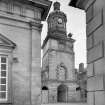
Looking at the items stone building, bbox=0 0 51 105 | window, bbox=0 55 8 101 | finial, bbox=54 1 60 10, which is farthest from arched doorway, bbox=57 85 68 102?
window, bbox=0 55 8 101

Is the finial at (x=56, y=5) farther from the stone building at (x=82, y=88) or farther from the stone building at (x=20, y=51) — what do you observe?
the stone building at (x=20, y=51)

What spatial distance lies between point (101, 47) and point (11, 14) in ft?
26.9

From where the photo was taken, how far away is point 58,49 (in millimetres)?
41062

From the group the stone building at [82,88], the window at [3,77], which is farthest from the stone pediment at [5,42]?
the stone building at [82,88]

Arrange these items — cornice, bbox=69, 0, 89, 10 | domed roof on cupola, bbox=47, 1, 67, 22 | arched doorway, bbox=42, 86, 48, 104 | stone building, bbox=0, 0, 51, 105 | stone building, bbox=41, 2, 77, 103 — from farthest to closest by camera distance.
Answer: domed roof on cupola, bbox=47, 1, 67, 22, stone building, bbox=41, 2, 77, 103, arched doorway, bbox=42, 86, 48, 104, stone building, bbox=0, 0, 51, 105, cornice, bbox=69, 0, 89, 10

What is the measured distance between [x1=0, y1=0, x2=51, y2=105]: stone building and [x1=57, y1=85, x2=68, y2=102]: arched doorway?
Result: 94.7 ft

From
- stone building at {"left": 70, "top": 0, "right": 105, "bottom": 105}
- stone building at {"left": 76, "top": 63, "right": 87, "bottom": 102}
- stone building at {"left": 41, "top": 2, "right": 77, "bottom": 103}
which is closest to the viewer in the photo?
stone building at {"left": 70, "top": 0, "right": 105, "bottom": 105}

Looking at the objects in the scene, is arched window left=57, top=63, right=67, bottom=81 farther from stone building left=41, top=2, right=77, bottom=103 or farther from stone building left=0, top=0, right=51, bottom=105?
stone building left=0, top=0, right=51, bottom=105

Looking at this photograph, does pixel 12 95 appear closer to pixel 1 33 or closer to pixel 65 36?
pixel 1 33

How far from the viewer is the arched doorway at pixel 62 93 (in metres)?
40.1

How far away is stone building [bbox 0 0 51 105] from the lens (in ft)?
36.6

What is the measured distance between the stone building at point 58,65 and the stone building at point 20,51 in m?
25.4

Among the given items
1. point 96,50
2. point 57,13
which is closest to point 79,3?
point 96,50

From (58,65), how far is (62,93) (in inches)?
233
